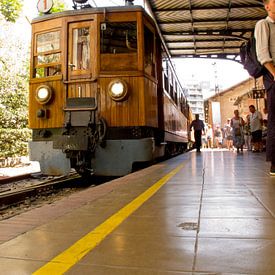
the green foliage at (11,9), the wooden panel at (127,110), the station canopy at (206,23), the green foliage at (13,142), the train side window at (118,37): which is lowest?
the green foliage at (13,142)

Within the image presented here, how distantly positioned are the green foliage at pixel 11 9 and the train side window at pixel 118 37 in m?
10.5

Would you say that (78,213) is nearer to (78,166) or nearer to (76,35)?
(78,166)

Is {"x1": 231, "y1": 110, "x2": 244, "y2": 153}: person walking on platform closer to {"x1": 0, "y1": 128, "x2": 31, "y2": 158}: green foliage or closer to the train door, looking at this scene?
{"x1": 0, "y1": 128, "x2": 31, "y2": 158}: green foliage

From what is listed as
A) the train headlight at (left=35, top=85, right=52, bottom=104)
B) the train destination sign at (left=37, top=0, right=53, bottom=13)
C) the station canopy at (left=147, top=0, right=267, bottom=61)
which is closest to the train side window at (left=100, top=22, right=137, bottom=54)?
the train headlight at (left=35, top=85, right=52, bottom=104)

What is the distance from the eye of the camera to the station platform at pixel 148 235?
1.97m

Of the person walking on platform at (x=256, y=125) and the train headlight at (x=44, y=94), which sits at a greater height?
the train headlight at (x=44, y=94)

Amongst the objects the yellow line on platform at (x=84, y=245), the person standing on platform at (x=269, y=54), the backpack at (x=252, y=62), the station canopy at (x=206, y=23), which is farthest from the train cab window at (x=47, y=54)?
the station canopy at (x=206, y=23)

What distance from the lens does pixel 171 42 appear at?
18.1m

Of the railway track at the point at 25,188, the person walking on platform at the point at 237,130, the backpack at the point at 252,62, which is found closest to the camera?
the backpack at the point at 252,62

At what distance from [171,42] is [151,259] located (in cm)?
1696

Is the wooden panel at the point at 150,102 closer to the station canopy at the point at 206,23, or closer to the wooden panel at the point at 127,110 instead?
the wooden panel at the point at 127,110

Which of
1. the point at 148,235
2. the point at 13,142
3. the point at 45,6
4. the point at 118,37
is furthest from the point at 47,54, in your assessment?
the point at 13,142

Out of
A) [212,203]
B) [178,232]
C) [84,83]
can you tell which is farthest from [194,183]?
[84,83]

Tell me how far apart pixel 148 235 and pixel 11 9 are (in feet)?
53.6
